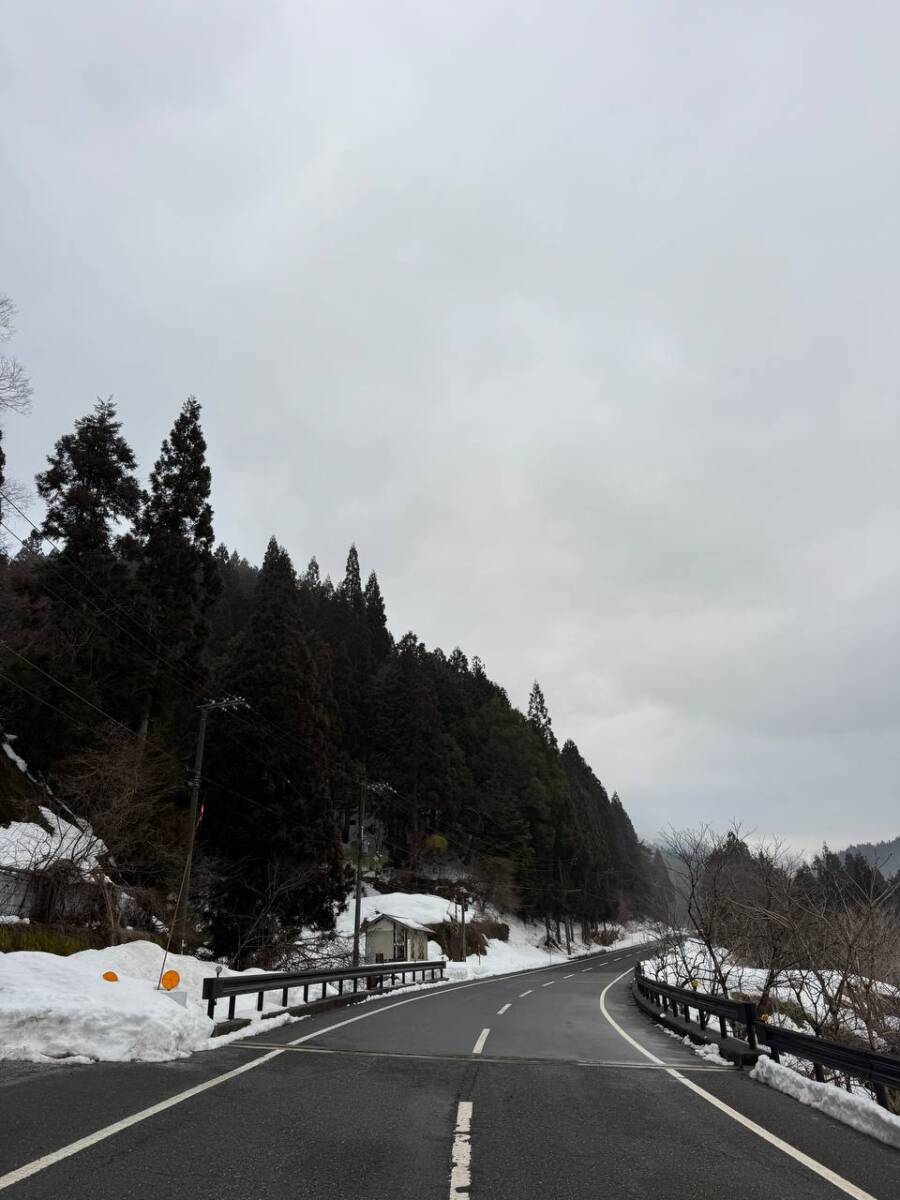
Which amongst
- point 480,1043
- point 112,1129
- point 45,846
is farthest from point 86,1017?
point 45,846

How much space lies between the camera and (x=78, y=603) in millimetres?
30266

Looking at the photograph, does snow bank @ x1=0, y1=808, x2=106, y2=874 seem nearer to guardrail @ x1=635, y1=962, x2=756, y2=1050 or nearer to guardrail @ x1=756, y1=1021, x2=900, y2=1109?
guardrail @ x1=635, y1=962, x2=756, y2=1050

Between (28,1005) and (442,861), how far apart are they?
54132 millimetres

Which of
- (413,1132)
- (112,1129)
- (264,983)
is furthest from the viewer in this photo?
(264,983)

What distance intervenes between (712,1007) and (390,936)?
33.7m

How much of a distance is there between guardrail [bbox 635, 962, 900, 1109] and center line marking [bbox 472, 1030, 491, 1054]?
3872 mm

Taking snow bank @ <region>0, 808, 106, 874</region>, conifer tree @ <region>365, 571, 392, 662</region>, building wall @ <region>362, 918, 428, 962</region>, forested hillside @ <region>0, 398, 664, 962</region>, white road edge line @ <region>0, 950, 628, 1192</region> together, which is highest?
conifer tree @ <region>365, 571, 392, 662</region>

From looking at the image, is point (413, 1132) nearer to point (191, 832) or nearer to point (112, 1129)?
point (112, 1129)

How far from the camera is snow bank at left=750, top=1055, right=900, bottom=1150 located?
5973 millimetres

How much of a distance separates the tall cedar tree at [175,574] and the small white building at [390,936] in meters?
17.8

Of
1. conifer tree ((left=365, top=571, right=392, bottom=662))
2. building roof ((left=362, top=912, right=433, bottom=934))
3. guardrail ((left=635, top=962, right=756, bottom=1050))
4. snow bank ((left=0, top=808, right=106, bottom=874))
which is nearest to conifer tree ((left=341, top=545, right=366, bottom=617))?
conifer tree ((left=365, top=571, right=392, bottom=662))

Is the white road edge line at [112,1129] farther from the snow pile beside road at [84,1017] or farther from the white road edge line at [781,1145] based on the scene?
the white road edge line at [781,1145]

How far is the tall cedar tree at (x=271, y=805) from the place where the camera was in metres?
29.1

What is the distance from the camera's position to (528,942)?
223ft
